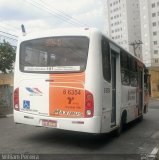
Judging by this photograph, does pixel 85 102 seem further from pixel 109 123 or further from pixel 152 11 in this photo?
pixel 152 11

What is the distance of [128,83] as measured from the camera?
1395 centimetres

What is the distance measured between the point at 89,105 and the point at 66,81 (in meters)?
0.90

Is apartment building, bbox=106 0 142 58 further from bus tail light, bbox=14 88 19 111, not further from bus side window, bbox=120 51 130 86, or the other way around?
bus tail light, bbox=14 88 19 111

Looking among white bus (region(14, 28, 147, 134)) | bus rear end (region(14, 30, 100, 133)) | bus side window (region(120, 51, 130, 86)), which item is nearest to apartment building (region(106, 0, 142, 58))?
bus side window (region(120, 51, 130, 86))

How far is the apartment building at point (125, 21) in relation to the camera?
481ft

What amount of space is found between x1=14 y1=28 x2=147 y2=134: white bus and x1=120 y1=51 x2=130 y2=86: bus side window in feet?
4.95

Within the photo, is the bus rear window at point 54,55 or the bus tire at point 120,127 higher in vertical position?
the bus rear window at point 54,55

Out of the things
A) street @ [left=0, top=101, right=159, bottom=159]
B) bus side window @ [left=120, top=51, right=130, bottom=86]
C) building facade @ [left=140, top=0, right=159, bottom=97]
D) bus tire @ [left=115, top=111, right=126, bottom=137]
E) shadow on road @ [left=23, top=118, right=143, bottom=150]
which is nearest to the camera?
street @ [left=0, top=101, right=159, bottom=159]

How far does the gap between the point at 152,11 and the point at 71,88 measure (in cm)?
12163

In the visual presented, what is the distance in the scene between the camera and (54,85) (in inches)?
Answer: 401

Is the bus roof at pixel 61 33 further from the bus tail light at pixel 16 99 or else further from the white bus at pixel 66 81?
the bus tail light at pixel 16 99

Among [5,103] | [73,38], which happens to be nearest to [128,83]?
[73,38]

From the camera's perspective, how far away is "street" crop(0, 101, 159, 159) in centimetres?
968

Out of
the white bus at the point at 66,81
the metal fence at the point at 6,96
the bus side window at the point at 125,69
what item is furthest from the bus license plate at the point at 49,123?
the metal fence at the point at 6,96
